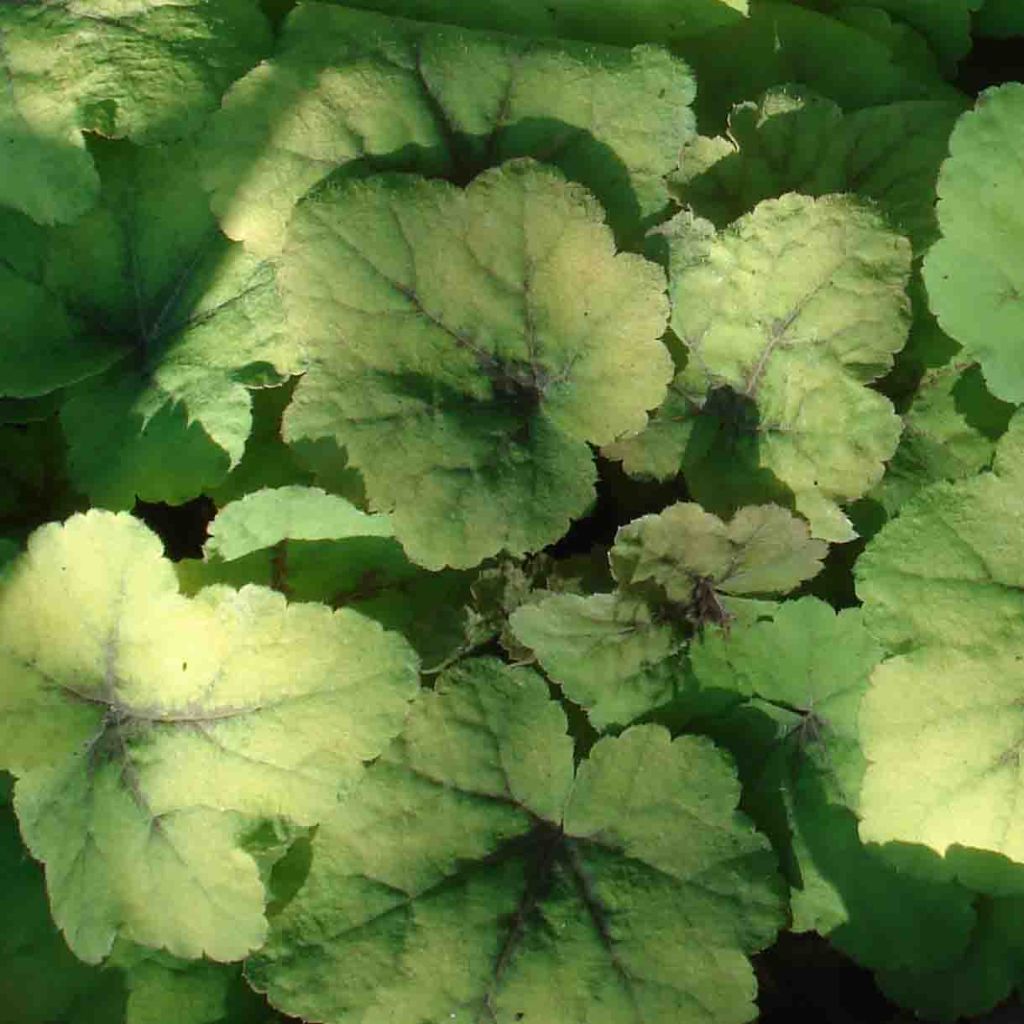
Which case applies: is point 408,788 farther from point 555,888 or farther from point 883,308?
point 883,308

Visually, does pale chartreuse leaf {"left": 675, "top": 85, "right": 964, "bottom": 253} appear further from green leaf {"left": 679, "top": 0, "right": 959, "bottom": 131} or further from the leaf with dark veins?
the leaf with dark veins

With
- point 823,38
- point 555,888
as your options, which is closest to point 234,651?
point 555,888

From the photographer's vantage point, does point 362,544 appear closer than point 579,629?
No

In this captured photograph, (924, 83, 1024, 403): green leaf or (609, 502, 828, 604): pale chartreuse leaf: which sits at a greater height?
(924, 83, 1024, 403): green leaf

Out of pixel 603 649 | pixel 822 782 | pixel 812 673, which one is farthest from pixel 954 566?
pixel 603 649

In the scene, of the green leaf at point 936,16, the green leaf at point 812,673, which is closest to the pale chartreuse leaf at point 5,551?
the green leaf at point 812,673

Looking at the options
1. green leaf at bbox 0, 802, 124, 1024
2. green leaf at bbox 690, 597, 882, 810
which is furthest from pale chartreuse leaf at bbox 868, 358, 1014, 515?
green leaf at bbox 0, 802, 124, 1024
